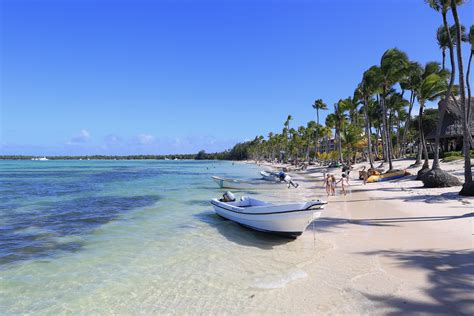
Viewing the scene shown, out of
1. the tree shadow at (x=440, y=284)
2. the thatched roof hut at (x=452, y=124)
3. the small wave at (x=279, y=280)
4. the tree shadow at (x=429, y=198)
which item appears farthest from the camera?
the thatched roof hut at (x=452, y=124)

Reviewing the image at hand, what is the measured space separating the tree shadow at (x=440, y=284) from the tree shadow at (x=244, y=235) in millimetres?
3538

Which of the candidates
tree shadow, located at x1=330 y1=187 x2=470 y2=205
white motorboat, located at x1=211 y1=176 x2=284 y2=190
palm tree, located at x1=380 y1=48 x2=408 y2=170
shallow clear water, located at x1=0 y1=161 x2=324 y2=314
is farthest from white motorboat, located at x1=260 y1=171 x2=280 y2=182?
shallow clear water, located at x1=0 y1=161 x2=324 y2=314

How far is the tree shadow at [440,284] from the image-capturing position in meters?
5.82

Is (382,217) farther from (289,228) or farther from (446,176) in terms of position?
(446,176)

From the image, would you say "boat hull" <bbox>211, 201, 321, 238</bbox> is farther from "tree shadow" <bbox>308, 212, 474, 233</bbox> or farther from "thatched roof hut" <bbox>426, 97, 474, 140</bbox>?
"thatched roof hut" <bbox>426, 97, 474, 140</bbox>

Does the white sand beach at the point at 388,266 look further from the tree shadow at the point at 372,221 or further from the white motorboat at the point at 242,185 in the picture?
the white motorboat at the point at 242,185

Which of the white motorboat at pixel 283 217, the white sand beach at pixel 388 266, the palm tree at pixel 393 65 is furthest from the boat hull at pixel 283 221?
the palm tree at pixel 393 65

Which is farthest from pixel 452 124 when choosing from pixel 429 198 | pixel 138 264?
pixel 138 264

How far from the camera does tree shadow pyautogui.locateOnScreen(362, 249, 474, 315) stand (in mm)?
5824

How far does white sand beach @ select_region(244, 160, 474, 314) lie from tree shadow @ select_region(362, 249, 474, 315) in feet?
0.05

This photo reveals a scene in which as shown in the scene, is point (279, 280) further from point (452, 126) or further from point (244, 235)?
point (452, 126)

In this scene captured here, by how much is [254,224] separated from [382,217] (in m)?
5.60

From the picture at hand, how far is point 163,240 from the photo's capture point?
12.4 metres

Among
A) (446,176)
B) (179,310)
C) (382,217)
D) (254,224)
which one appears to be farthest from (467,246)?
(446,176)
